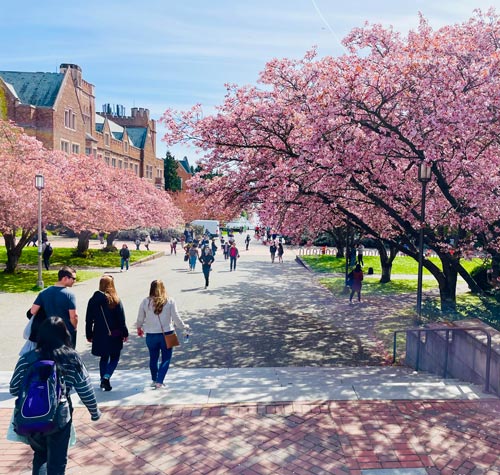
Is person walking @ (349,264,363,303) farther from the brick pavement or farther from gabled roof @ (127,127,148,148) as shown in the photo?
gabled roof @ (127,127,148,148)

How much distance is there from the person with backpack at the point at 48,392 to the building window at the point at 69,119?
162ft

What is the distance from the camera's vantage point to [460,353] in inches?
322

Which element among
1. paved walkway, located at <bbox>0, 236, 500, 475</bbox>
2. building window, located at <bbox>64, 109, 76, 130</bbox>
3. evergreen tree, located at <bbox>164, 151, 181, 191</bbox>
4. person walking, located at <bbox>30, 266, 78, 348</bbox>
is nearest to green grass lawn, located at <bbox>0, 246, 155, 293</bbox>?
paved walkway, located at <bbox>0, 236, 500, 475</bbox>

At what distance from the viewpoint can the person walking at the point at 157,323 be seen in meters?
7.20

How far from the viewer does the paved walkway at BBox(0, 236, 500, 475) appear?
488 cm

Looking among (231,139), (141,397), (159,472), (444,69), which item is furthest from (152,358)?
(444,69)

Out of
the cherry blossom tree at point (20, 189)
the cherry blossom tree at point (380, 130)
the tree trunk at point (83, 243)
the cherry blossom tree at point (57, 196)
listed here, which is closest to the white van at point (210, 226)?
the cherry blossom tree at point (57, 196)

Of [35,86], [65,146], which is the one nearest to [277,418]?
[65,146]

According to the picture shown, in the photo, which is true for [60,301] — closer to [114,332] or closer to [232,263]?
[114,332]

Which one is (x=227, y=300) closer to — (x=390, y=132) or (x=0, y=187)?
(x=390, y=132)

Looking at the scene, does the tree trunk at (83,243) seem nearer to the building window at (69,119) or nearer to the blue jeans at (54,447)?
the building window at (69,119)

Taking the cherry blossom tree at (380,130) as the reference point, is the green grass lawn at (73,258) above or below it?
below

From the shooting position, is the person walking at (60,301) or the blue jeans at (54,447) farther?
the person walking at (60,301)

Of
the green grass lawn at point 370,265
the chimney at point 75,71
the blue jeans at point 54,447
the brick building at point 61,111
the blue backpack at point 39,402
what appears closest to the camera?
the blue backpack at point 39,402
